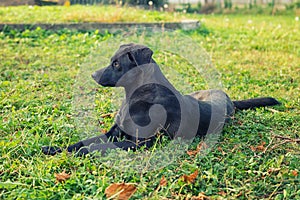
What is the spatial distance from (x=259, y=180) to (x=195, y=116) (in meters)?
1.11

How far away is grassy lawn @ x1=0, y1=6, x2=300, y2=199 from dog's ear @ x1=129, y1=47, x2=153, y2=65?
98 centimetres

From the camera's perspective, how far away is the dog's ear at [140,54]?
413 cm

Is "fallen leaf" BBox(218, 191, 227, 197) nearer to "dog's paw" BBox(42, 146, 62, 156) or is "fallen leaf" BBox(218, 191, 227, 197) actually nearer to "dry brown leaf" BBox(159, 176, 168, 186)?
"dry brown leaf" BBox(159, 176, 168, 186)

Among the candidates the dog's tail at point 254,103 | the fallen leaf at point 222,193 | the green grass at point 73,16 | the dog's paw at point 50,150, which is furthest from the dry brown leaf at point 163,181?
the green grass at point 73,16

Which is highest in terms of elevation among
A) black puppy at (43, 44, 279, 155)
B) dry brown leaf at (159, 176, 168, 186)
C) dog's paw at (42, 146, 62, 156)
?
black puppy at (43, 44, 279, 155)

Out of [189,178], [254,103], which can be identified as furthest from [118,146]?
[254,103]

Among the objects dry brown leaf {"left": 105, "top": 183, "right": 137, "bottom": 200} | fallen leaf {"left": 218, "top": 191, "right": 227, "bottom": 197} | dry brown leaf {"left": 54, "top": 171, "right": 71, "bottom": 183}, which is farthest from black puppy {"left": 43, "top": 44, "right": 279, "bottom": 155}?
fallen leaf {"left": 218, "top": 191, "right": 227, "bottom": 197}

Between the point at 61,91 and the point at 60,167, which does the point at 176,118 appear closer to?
the point at 60,167

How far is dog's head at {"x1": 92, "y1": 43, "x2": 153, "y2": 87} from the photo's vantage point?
4.14m

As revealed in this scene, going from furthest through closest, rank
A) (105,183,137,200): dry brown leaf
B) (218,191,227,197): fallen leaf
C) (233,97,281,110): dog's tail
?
(233,97,281,110): dog's tail < (218,191,227,197): fallen leaf < (105,183,137,200): dry brown leaf

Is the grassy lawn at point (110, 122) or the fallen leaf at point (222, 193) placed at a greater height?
the grassy lawn at point (110, 122)

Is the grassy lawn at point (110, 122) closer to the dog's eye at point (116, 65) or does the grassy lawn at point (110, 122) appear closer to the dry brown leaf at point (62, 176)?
the dry brown leaf at point (62, 176)

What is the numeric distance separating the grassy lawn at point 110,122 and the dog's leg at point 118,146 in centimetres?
15

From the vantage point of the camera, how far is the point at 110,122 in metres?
4.92
